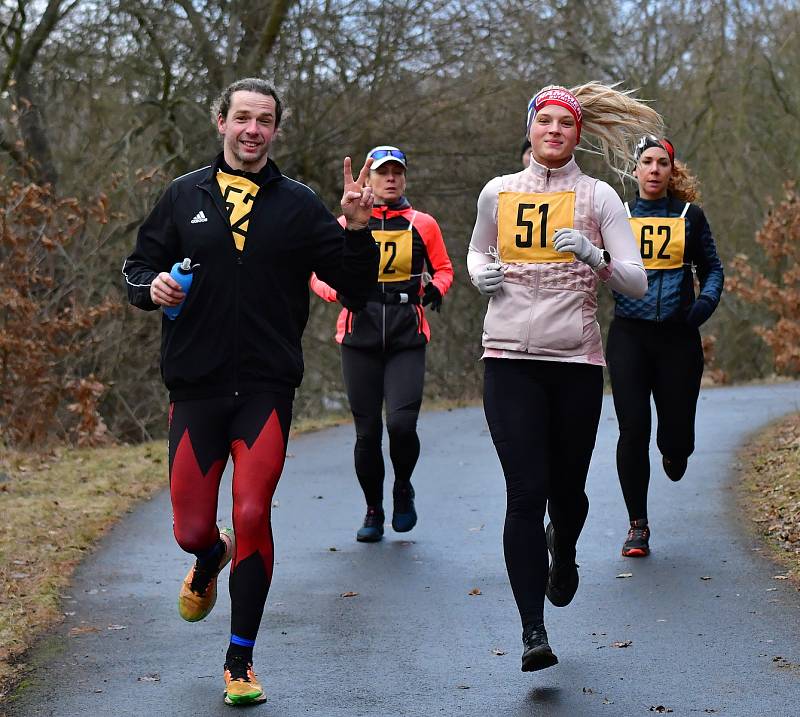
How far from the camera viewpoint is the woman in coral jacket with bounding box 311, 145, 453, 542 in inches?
328

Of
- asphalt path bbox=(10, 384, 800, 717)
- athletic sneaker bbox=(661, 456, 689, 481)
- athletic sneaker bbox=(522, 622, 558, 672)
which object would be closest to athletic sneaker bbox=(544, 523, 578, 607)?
asphalt path bbox=(10, 384, 800, 717)

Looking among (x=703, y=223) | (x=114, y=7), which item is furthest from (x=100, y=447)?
(x=703, y=223)

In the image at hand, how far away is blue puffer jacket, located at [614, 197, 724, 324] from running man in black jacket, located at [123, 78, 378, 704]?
264cm

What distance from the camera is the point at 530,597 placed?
5246 mm

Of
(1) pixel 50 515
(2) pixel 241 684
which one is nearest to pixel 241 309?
(2) pixel 241 684

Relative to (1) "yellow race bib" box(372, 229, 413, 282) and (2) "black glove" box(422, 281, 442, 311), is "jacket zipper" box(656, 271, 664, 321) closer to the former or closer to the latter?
(2) "black glove" box(422, 281, 442, 311)

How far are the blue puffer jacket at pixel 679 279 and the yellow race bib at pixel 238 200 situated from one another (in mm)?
2797

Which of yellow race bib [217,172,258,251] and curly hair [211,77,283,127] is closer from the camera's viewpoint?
yellow race bib [217,172,258,251]

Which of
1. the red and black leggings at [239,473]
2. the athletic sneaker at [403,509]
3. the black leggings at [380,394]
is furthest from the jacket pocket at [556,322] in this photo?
the athletic sneaker at [403,509]

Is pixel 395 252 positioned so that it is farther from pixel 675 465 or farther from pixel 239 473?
pixel 239 473

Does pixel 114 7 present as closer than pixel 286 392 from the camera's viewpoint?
No

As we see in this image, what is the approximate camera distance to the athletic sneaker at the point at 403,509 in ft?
28.0

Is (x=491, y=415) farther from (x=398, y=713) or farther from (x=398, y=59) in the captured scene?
(x=398, y=59)

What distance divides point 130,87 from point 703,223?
40.8 feet
